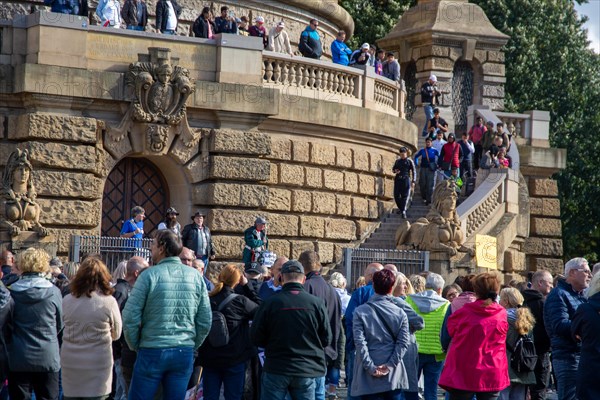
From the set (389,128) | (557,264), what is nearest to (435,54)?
(557,264)

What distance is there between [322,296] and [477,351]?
2072 mm

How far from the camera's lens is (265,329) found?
1133 cm

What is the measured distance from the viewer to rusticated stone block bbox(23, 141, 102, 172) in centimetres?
2183

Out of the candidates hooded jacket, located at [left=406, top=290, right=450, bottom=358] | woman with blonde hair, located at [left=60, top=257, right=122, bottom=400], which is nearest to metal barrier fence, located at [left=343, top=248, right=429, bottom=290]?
hooded jacket, located at [left=406, top=290, right=450, bottom=358]

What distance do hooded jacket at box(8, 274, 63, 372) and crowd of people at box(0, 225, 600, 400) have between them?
0.01 metres

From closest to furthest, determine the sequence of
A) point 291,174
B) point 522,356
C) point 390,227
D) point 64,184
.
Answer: point 522,356 → point 64,184 → point 291,174 → point 390,227

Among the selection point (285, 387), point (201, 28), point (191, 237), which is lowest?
point (285, 387)

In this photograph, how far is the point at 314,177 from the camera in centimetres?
2520

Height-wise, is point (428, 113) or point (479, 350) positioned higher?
point (428, 113)

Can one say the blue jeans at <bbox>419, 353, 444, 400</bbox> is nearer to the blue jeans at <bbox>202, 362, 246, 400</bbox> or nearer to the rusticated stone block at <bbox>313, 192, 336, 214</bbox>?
the blue jeans at <bbox>202, 362, 246, 400</bbox>

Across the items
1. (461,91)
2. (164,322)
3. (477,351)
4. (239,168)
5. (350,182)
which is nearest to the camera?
(164,322)

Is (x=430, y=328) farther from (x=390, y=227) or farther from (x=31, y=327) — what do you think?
(x=390, y=227)

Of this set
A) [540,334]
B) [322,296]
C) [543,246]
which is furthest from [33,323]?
[543,246]

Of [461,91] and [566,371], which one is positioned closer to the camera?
[566,371]
